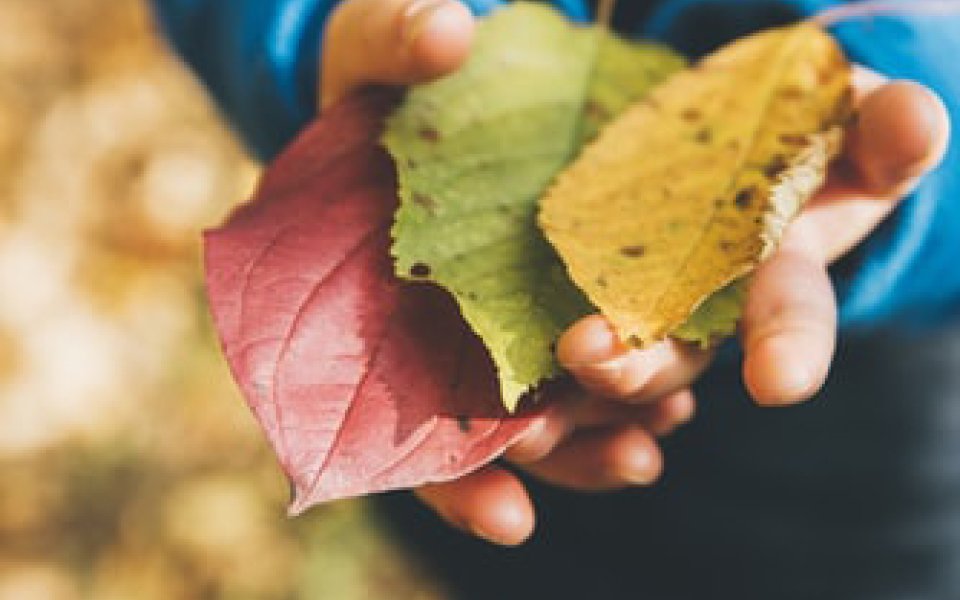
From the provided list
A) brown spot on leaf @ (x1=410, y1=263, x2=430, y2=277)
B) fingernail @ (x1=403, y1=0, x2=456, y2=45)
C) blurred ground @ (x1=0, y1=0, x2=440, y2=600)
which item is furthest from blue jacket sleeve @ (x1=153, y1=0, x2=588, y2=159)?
blurred ground @ (x1=0, y1=0, x2=440, y2=600)

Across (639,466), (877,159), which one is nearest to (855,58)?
(877,159)

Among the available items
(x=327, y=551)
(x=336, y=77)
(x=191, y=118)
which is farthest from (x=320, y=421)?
(x=191, y=118)

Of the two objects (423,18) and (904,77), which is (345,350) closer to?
(423,18)

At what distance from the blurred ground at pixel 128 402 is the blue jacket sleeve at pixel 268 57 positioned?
1.98 ft

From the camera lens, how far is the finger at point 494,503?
1.55 feet

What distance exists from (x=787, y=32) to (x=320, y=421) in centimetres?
31

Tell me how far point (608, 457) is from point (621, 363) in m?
0.12

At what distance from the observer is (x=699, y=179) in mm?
514

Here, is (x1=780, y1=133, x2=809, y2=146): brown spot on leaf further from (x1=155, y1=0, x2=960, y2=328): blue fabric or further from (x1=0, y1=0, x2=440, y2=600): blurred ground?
(x1=0, y1=0, x2=440, y2=600): blurred ground

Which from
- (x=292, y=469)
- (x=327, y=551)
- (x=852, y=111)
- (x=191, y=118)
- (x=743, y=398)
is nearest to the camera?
(x=292, y=469)

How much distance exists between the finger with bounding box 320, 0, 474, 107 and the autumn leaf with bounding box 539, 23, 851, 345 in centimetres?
7

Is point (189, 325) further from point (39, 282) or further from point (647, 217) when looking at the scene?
point (647, 217)

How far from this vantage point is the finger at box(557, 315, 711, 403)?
1.38ft

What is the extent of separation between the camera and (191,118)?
1606mm
